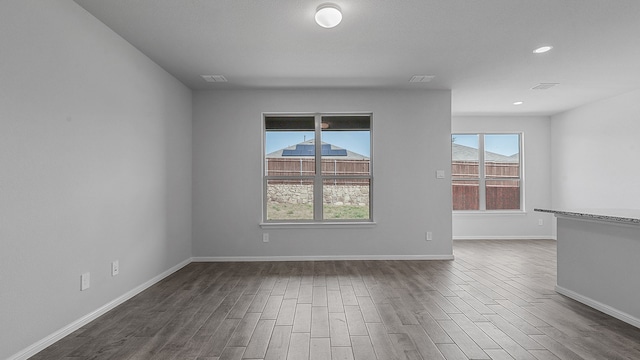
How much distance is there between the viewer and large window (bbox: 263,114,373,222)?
4918 millimetres

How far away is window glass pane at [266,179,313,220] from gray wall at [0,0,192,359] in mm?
1602

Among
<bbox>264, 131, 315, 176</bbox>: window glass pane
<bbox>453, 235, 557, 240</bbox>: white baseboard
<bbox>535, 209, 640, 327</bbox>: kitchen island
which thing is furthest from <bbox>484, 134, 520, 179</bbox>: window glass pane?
<bbox>264, 131, 315, 176</bbox>: window glass pane

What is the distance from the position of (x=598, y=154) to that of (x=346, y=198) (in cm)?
436

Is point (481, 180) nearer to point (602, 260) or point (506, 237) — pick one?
point (506, 237)

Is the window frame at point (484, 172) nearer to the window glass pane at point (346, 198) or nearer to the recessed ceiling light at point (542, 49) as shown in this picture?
the window glass pane at point (346, 198)

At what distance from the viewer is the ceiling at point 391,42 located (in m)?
2.59

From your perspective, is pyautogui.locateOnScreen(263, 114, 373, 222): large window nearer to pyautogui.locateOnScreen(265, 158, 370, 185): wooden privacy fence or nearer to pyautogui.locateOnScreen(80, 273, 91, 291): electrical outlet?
pyautogui.locateOnScreen(265, 158, 370, 185): wooden privacy fence

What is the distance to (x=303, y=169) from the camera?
4961mm

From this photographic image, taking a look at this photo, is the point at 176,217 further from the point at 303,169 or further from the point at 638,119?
the point at 638,119

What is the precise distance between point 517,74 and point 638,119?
7.52 feet

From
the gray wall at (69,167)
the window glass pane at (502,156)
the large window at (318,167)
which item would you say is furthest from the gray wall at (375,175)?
the window glass pane at (502,156)

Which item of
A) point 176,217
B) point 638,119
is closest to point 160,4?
point 176,217

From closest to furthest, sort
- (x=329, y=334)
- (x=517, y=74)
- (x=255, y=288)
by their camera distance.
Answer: (x=329, y=334) < (x=255, y=288) < (x=517, y=74)

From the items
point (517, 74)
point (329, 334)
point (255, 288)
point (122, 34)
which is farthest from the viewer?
point (517, 74)
